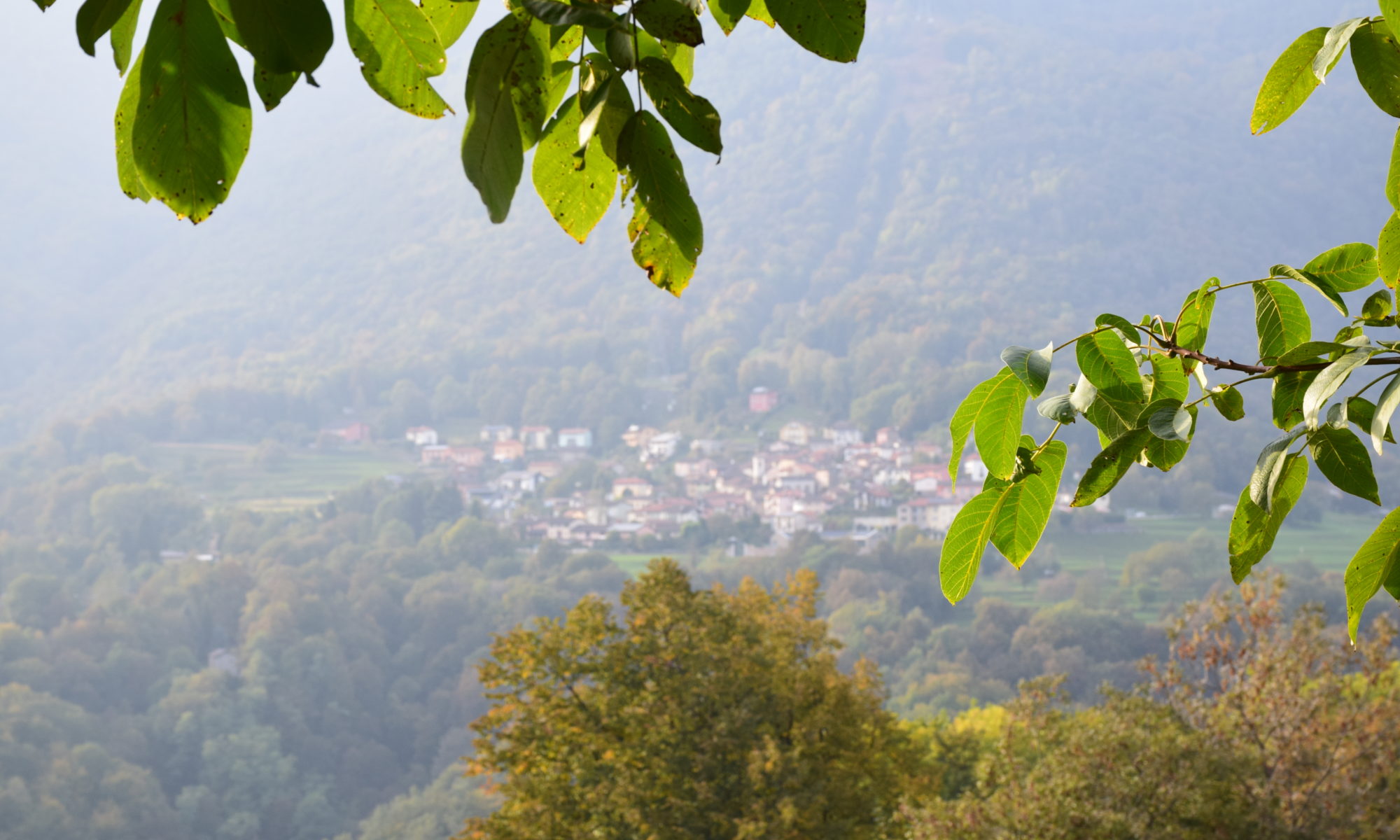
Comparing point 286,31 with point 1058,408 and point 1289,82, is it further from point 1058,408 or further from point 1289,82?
point 1289,82

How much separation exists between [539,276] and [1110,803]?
195 feet

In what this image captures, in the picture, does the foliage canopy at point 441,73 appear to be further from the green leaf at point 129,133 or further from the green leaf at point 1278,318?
the green leaf at point 1278,318

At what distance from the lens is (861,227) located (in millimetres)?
63125

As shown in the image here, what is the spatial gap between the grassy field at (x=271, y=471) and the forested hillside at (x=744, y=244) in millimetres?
3853

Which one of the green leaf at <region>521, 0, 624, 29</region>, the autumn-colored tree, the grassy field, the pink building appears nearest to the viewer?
the green leaf at <region>521, 0, 624, 29</region>

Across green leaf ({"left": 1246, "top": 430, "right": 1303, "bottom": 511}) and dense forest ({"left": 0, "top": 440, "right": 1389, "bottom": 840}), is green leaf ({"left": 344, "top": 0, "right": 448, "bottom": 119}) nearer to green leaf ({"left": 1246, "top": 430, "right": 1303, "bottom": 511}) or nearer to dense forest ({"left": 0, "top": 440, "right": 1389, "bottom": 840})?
green leaf ({"left": 1246, "top": 430, "right": 1303, "bottom": 511})

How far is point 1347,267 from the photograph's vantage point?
2.29ft

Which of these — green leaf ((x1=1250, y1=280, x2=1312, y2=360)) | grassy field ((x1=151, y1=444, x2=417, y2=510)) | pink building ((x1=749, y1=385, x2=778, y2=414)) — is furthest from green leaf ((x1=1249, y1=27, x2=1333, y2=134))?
pink building ((x1=749, y1=385, x2=778, y2=414))

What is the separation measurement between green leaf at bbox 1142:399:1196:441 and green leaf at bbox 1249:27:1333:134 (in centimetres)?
24

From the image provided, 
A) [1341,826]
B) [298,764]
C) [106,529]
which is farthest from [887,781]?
[106,529]

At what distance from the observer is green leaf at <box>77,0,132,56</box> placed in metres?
0.43

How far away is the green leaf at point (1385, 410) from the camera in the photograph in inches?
17.8

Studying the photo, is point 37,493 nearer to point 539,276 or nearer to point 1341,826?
point 539,276

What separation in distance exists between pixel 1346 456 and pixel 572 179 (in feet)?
1.48
